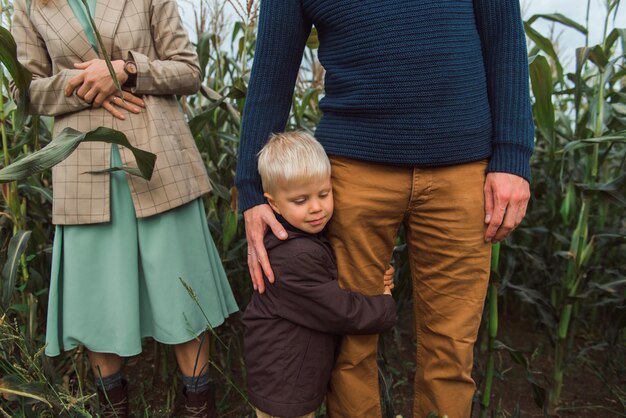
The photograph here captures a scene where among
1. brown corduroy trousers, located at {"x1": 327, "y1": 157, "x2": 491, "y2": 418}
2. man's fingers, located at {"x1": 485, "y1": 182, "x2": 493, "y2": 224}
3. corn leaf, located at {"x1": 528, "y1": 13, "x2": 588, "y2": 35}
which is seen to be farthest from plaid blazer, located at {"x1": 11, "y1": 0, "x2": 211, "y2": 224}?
corn leaf, located at {"x1": 528, "y1": 13, "x2": 588, "y2": 35}

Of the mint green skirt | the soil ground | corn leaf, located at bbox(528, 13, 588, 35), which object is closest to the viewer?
the mint green skirt

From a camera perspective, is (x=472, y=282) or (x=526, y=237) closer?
(x=472, y=282)

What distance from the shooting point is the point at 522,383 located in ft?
7.20

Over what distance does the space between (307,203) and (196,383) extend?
2.47 ft

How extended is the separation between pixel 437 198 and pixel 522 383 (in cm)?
135

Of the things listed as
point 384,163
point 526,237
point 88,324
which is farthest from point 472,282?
point 526,237

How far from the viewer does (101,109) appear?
147cm

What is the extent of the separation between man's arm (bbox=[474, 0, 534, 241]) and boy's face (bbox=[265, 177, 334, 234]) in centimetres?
39

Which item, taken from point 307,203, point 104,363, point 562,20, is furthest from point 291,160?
point 562,20

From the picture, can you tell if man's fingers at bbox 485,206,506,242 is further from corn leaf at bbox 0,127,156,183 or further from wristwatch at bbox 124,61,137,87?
wristwatch at bbox 124,61,137,87

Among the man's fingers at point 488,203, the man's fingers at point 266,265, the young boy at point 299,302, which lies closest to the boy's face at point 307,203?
the young boy at point 299,302

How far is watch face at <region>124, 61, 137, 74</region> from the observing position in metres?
1.42

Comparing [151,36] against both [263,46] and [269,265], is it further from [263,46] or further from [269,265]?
[269,265]

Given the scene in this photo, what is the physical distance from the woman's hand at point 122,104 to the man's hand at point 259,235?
465mm
